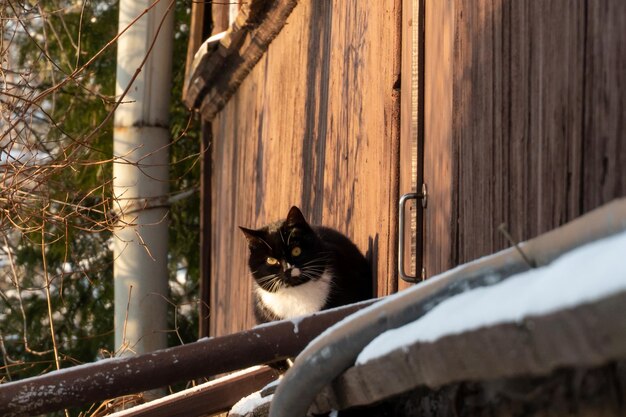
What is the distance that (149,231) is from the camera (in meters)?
7.33

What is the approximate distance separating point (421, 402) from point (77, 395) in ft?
2.96

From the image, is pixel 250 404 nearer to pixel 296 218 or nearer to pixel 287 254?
pixel 296 218

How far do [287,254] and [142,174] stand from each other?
2750mm

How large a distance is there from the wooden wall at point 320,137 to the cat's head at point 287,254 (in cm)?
20

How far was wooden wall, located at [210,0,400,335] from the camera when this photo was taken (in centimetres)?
380

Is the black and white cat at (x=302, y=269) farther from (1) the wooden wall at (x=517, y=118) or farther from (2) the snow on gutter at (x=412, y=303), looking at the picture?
(2) the snow on gutter at (x=412, y=303)

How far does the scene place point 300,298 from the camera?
4.50 metres

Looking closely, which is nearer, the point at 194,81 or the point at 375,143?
the point at 375,143

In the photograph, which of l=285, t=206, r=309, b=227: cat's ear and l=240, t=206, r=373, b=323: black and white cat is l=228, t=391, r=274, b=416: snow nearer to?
l=240, t=206, r=373, b=323: black and white cat

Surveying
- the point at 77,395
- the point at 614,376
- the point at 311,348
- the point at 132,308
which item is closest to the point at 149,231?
the point at 132,308

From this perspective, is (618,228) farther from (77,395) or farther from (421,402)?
(77,395)

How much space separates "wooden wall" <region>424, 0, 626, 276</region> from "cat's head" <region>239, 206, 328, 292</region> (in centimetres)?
129

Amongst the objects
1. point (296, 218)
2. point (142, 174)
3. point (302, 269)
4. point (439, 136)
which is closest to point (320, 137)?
point (296, 218)

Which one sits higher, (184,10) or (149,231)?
(184,10)
